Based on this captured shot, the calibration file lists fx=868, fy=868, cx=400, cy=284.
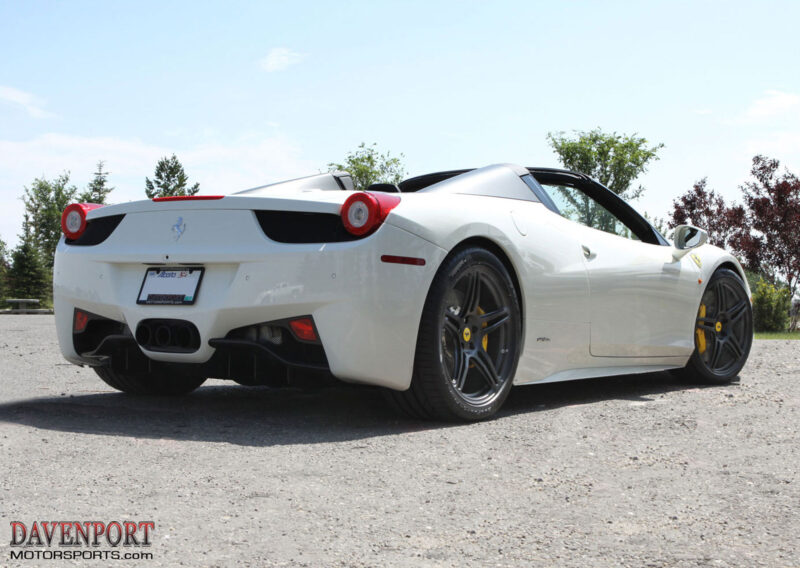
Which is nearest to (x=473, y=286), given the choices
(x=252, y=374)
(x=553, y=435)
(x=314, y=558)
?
(x=553, y=435)

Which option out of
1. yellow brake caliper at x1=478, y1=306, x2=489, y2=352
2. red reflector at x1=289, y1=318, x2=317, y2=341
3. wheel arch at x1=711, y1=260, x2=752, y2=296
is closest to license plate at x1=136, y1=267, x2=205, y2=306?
red reflector at x1=289, y1=318, x2=317, y2=341

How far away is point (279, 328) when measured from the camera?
394cm

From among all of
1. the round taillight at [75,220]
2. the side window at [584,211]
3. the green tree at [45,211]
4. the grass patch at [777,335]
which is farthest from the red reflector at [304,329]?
the green tree at [45,211]

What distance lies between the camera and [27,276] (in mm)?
37125

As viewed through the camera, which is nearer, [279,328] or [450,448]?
[450,448]

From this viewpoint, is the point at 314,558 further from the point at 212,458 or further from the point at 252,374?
the point at 252,374

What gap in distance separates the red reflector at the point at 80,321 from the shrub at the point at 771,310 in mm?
16568

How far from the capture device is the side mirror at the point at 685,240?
600 cm

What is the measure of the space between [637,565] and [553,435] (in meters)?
1.77

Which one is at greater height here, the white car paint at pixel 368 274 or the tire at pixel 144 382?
the white car paint at pixel 368 274

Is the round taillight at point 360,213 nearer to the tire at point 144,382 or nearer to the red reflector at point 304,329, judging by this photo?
the red reflector at point 304,329

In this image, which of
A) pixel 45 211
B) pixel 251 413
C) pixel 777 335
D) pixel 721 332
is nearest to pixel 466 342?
pixel 251 413

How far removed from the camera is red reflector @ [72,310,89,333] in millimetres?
4516

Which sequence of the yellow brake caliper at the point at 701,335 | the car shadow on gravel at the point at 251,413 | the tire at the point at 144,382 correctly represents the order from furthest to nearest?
1. the yellow brake caliper at the point at 701,335
2. the tire at the point at 144,382
3. the car shadow on gravel at the point at 251,413
